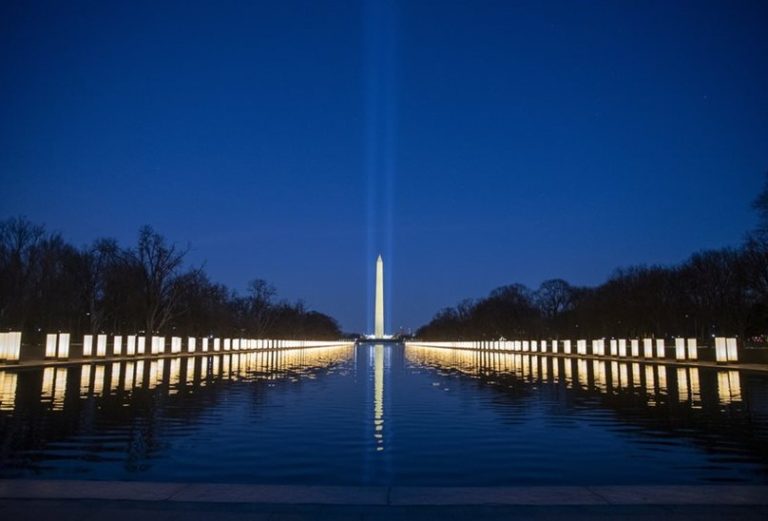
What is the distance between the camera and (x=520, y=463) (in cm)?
1241

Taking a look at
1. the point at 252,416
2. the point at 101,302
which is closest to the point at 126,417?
the point at 252,416

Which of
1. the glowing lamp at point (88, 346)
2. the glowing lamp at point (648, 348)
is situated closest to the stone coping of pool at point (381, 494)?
the glowing lamp at point (88, 346)

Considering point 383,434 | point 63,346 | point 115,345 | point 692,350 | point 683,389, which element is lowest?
point 383,434

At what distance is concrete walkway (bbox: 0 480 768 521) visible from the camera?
7711 millimetres

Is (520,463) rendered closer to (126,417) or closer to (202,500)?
(202,500)

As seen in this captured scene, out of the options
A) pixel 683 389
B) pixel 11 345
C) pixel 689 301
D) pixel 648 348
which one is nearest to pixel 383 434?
pixel 683 389

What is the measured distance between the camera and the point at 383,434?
15969mm

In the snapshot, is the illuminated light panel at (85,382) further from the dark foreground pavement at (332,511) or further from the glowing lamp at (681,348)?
the glowing lamp at (681,348)

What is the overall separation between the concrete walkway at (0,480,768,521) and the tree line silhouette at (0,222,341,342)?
5965 centimetres

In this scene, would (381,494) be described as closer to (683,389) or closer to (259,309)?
(683,389)

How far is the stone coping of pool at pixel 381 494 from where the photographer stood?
8344 mm

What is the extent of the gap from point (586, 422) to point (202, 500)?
12612 millimetres

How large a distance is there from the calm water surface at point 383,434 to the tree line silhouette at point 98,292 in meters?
42.1

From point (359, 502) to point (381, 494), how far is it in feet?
1.59
